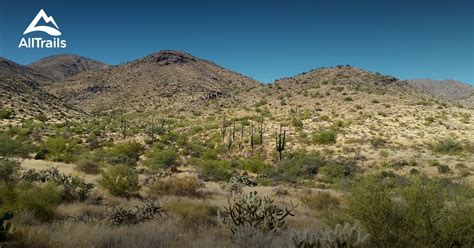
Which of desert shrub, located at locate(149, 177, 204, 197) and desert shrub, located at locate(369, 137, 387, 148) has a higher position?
desert shrub, located at locate(369, 137, 387, 148)

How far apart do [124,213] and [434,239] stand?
6.58 m

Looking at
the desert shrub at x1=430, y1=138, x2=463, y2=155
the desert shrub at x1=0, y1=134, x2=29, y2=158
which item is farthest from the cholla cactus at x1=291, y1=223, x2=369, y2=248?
the desert shrub at x1=430, y1=138, x2=463, y2=155

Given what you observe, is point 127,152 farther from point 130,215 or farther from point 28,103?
point 28,103

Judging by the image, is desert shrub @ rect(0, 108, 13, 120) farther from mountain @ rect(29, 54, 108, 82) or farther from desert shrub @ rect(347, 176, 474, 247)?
mountain @ rect(29, 54, 108, 82)

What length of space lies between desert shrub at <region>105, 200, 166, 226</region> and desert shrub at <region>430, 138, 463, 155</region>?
1160 inches

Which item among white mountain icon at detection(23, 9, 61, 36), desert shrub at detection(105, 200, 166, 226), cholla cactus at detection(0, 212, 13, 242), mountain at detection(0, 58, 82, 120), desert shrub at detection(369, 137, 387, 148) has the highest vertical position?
white mountain icon at detection(23, 9, 61, 36)

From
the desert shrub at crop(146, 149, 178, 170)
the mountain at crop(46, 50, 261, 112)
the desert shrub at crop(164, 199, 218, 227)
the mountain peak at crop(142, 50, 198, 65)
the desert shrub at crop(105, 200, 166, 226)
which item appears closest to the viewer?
the desert shrub at crop(105, 200, 166, 226)

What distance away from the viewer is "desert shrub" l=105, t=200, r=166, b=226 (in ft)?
28.4

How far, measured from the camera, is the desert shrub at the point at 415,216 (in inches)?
218

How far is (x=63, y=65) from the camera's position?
456 ft

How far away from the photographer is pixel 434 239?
5.50m

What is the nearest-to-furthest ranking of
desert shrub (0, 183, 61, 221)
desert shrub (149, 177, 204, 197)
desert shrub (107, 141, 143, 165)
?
1. desert shrub (0, 183, 61, 221)
2. desert shrub (149, 177, 204, 197)
3. desert shrub (107, 141, 143, 165)

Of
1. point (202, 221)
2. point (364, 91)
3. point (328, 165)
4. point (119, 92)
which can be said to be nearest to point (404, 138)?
point (328, 165)

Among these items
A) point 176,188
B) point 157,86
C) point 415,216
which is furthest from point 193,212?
point 157,86
